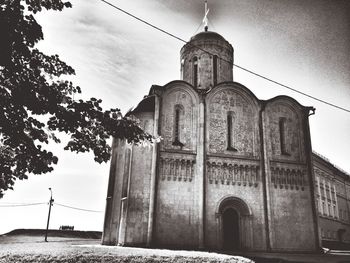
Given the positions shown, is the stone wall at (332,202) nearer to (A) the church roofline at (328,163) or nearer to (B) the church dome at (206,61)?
(A) the church roofline at (328,163)

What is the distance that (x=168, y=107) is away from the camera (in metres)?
18.2

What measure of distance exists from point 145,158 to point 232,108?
6191 mm

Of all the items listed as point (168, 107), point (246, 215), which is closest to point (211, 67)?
point (168, 107)

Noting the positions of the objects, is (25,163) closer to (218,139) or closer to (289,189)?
(218,139)

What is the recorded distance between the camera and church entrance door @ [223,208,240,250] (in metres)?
16.9

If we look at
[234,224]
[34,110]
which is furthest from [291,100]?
[34,110]

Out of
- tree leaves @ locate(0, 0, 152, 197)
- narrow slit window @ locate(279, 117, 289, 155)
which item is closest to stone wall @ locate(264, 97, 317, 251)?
narrow slit window @ locate(279, 117, 289, 155)

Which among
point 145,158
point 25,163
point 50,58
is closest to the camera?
point 25,163

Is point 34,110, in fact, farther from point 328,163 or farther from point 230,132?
point 328,163

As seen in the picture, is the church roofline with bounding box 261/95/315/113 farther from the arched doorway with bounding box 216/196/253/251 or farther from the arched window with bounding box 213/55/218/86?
the arched doorway with bounding box 216/196/253/251

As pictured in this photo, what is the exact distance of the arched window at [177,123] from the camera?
57.5 ft

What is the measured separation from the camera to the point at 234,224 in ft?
57.0

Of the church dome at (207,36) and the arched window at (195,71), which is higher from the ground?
the church dome at (207,36)

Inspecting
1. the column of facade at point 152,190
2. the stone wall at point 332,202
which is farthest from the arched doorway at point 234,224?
the stone wall at point 332,202
